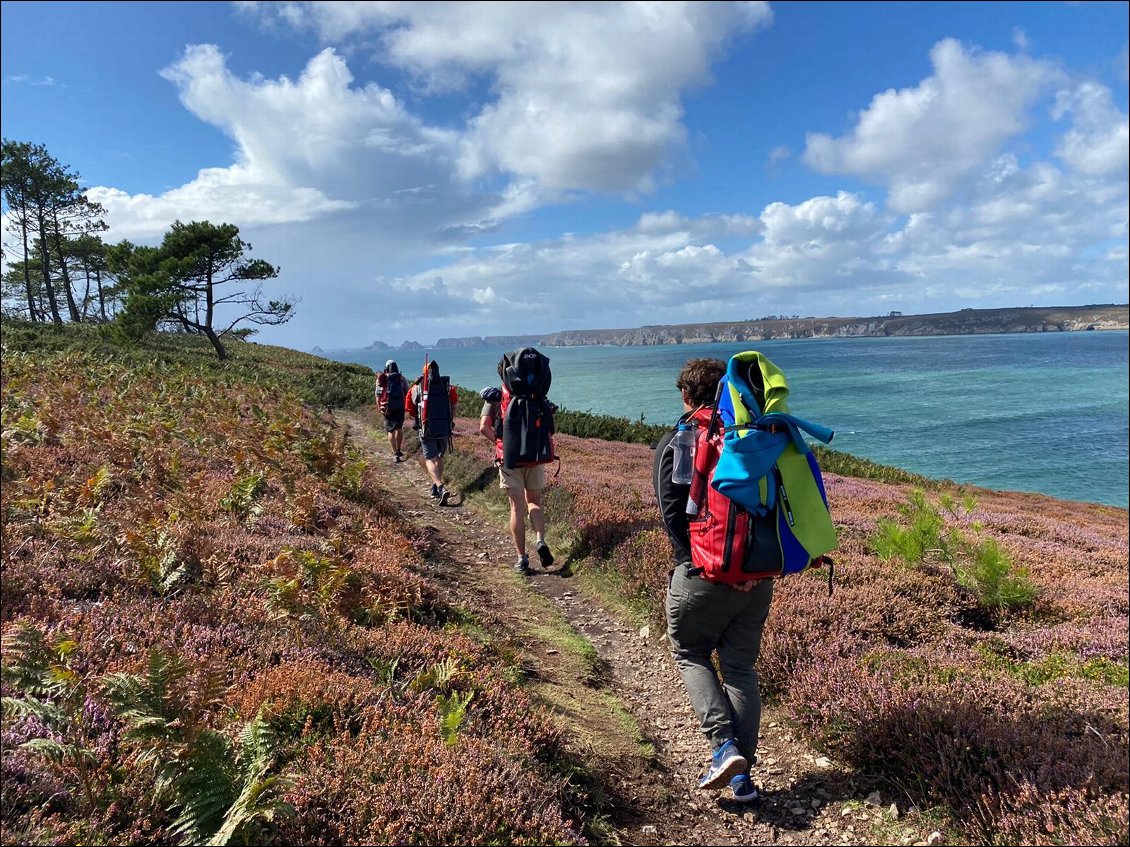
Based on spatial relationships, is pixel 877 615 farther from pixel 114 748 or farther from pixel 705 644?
pixel 114 748

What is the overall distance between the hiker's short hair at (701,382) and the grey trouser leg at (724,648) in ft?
3.81

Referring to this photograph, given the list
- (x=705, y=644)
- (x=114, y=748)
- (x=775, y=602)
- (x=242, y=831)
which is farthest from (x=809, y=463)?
(x=114, y=748)

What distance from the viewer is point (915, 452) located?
133ft

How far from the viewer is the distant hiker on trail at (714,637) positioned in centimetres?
370

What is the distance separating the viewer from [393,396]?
15.0 meters

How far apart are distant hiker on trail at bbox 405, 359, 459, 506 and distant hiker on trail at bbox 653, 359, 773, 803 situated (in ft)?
27.9

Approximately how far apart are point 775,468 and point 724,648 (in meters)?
1.30

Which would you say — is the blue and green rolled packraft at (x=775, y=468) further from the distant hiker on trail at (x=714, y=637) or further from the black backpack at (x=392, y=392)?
the black backpack at (x=392, y=392)

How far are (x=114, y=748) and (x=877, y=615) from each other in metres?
5.70

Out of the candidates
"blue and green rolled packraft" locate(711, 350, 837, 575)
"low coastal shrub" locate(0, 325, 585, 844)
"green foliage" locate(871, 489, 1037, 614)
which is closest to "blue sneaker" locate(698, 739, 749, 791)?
"low coastal shrub" locate(0, 325, 585, 844)

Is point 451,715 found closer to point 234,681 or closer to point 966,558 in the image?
point 234,681

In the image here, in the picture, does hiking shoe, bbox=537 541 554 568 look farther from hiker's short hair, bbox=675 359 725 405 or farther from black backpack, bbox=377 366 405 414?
black backpack, bbox=377 366 405 414

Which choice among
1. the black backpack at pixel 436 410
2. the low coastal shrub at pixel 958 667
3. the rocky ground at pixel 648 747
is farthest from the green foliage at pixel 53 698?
the black backpack at pixel 436 410

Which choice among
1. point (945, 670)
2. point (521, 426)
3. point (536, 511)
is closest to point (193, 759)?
point (945, 670)
